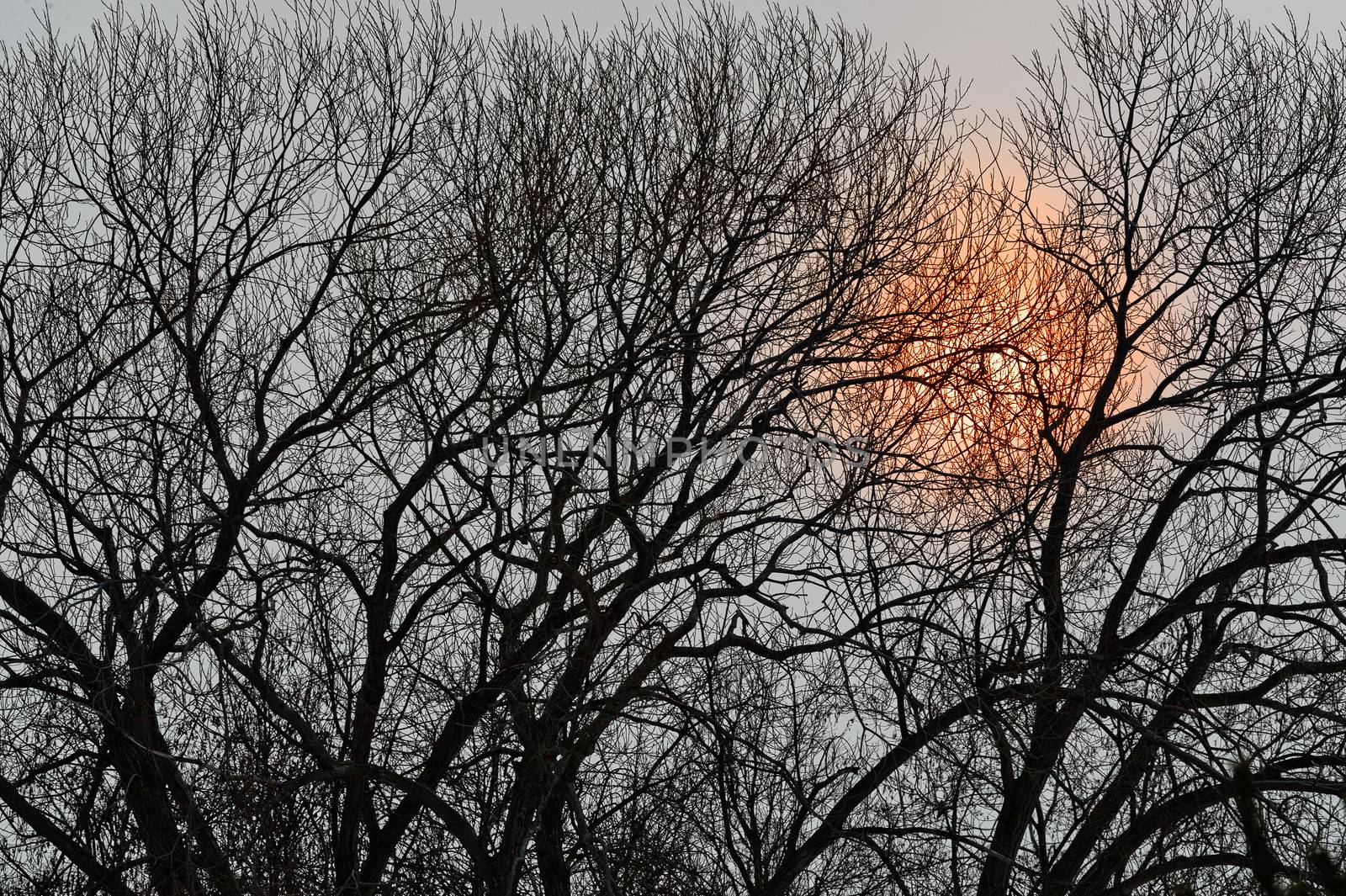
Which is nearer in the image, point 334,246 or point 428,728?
point 428,728

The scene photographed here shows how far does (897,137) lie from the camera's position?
868 centimetres

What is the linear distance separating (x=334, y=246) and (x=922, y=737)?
5336 mm

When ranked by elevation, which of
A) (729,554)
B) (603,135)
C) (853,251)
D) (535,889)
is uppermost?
(603,135)

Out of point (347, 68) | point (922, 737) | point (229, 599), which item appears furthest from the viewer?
point (347, 68)

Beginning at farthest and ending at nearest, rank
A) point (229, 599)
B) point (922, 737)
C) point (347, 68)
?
point (347, 68)
point (229, 599)
point (922, 737)

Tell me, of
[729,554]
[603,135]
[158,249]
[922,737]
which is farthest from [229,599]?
[922,737]

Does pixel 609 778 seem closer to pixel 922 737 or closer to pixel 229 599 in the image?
pixel 922 737

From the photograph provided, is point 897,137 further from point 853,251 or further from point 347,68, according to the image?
point 347,68

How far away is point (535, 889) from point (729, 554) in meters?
2.71

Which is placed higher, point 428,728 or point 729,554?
point 729,554

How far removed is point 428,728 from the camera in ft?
27.1

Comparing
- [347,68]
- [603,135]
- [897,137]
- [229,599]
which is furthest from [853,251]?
[229,599]

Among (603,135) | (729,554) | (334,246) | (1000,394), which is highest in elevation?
(334,246)

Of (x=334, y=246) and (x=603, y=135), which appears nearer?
(x=603, y=135)
